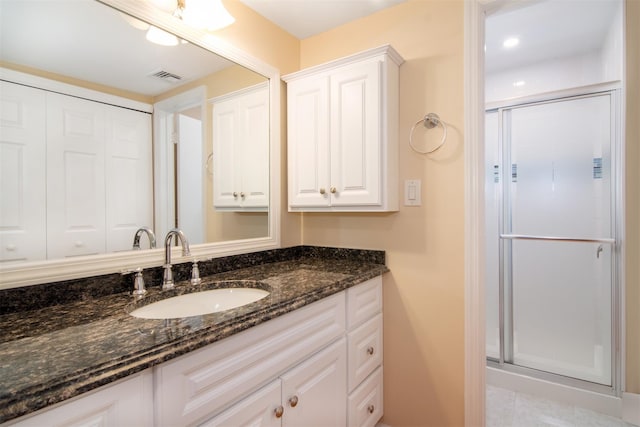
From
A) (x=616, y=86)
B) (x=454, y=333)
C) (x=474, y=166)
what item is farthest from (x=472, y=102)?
(x=616, y=86)

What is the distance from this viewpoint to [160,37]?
1340 millimetres

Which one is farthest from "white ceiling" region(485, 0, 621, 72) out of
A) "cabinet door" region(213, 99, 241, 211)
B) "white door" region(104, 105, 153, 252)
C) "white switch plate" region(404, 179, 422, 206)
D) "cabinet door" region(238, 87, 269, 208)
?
"white door" region(104, 105, 153, 252)

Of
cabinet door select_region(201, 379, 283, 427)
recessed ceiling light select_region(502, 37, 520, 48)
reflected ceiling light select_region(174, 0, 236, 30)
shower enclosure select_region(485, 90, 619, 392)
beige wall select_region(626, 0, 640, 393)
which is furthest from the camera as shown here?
recessed ceiling light select_region(502, 37, 520, 48)

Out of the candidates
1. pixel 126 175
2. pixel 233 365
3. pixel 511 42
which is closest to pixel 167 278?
pixel 126 175

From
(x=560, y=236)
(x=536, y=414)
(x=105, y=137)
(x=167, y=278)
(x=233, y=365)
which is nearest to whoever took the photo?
(x=233, y=365)

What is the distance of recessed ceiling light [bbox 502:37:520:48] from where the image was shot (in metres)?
2.20

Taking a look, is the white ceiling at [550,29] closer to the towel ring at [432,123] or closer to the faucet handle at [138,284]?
the towel ring at [432,123]

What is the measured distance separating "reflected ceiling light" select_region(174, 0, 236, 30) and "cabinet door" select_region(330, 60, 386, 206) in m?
0.58

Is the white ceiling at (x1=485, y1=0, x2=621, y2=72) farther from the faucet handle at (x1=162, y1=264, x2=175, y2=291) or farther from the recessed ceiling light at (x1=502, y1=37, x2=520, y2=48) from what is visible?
the faucet handle at (x1=162, y1=264, x2=175, y2=291)

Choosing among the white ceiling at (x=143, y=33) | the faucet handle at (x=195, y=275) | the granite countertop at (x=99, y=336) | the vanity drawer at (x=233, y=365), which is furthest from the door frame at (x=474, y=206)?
→ the faucet handle at (x=195, y=275)

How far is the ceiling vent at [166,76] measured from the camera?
1330mm

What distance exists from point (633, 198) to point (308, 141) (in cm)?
179

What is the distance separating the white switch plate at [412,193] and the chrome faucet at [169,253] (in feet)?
3.51

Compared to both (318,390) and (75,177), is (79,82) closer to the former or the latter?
(75,177)
